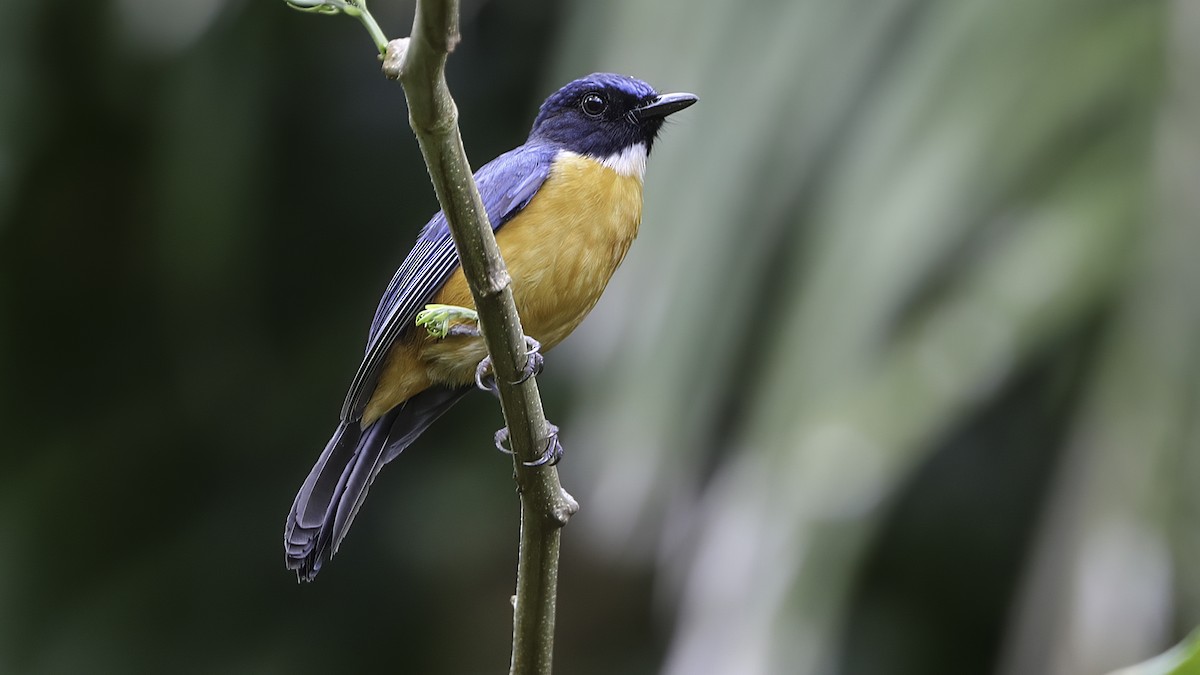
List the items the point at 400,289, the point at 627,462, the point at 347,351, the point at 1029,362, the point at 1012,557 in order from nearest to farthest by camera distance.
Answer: the point at 627,462
the point at 400,289
the point at 1029,362
the point at 1012,557
the point at 347,351

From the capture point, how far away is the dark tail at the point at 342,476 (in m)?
2.56

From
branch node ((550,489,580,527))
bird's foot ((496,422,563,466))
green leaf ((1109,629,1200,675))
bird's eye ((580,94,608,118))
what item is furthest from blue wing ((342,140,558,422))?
green leaf ((1109,629,1200,675))

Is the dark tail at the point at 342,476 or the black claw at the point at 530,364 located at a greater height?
the black claw at the point at 530,364

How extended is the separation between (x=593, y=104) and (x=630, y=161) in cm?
27

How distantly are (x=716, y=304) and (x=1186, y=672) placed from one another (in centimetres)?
147

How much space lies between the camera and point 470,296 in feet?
9.26

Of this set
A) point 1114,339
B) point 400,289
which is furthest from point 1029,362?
point 400,289

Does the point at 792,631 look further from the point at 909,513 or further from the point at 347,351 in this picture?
the point at 347,351

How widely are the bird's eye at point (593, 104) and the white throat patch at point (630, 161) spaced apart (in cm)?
15

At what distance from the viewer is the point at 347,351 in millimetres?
5910

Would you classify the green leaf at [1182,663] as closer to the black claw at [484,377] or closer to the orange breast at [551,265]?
the black claw at [484,377]

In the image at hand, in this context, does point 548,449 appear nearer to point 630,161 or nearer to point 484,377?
point 484,377

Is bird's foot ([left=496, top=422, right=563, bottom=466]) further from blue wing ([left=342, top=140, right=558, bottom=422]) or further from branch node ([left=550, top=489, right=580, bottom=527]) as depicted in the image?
blue wing ([left=342, top=140, right=558, bottom=422])

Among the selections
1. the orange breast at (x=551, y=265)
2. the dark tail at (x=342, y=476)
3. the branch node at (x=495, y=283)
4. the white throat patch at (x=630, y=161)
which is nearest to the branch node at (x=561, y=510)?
the branch node at (x=495, y=283)
